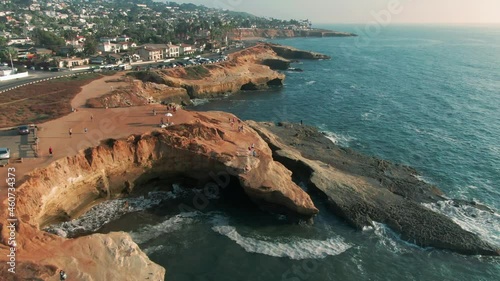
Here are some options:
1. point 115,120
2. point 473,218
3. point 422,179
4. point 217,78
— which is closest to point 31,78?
point 217,78

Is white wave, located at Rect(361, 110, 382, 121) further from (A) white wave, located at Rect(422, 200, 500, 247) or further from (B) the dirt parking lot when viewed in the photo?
(B) the dirt parking lot

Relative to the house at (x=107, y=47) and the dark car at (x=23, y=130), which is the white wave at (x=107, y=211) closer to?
the dark car at (x=23, y=130)

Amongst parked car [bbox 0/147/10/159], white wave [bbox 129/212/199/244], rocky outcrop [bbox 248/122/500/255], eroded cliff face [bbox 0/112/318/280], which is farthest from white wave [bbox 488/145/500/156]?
parked car [bbox 0/147/10/159]

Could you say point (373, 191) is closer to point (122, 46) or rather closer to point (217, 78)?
point (217, 78)

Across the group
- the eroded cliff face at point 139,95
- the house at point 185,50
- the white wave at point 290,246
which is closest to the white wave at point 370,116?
the eroded cliff face at point 139,95

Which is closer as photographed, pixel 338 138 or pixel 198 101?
pixel 338 138
